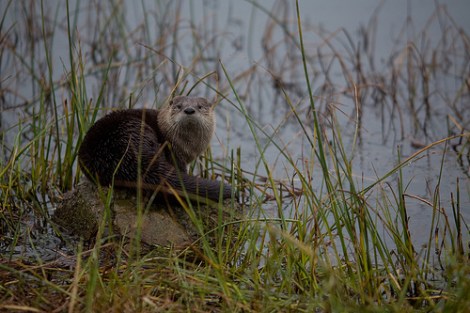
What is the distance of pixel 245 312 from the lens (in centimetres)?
279

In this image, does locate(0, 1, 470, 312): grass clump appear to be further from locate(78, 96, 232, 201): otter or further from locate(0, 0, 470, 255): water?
locate(78, 96, 232, 201): otter

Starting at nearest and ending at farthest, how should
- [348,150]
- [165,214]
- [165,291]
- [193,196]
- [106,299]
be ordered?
[106,299] < [165,291] < [193,196] < [165,214] < [348,150]

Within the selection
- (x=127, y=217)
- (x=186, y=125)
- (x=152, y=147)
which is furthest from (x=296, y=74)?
(x=127, y=217)

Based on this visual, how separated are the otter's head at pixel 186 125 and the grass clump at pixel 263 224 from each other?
6.1 inches

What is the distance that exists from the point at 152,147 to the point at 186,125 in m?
0.26

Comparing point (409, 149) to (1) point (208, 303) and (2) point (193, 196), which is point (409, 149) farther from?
(1) point (208, 303)

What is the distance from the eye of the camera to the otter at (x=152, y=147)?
379 centimetres

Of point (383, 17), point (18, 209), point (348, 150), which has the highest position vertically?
point (383, 17)

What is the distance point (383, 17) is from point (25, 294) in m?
8.11

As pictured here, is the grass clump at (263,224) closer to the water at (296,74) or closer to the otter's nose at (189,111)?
the water at (296,74)

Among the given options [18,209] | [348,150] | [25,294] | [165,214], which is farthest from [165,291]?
[348,150]

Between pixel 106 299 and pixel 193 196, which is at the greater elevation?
pixel 193 196

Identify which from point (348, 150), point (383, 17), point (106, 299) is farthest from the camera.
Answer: point (383, 17)

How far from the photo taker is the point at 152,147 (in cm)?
402
